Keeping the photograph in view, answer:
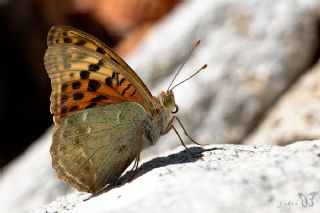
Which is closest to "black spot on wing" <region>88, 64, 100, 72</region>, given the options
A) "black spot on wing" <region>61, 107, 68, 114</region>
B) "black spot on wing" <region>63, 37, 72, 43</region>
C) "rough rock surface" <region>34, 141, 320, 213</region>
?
"black spot on wing" <region>63, 37, 72, 43</region>

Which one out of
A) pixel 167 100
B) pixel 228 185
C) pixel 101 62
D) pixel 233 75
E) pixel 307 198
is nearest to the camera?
pixel 307 198

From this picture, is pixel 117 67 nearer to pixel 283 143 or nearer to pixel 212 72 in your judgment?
pixel 283 143

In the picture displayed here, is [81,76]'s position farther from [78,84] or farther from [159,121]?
[159,121]

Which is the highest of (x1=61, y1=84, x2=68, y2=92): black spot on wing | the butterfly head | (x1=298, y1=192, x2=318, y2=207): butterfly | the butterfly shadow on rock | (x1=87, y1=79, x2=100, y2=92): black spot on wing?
(x1=61, y1=84, x2=68, y2=92): black spot on wing

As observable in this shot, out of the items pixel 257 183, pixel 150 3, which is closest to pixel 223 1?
pixel 150 3

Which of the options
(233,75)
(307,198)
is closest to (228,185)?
(307,198)

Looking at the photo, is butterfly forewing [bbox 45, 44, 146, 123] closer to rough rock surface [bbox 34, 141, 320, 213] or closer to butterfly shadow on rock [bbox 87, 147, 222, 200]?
butterfly shadow on rock [bbox 87, 147, 222, 200]
